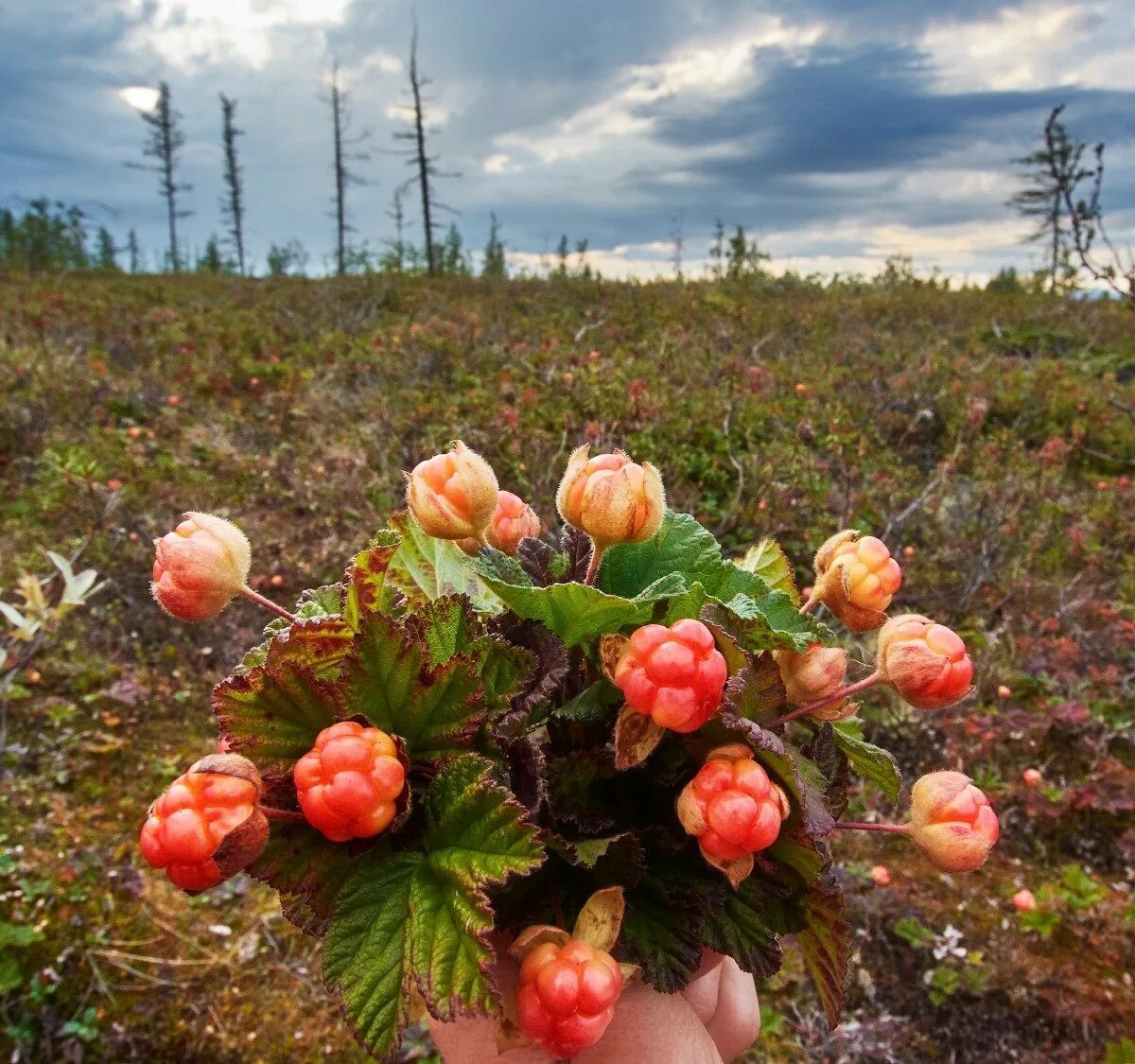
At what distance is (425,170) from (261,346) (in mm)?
12822

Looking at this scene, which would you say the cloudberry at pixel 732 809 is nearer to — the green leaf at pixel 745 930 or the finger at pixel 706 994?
the green leaf at pixel 745 930

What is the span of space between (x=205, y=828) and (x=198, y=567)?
259 millimetres

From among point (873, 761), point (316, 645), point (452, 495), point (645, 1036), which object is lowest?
point (645, 1036)

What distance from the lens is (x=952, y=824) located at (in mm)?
704

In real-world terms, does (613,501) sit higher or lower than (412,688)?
higher

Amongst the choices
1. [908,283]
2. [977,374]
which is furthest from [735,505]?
[908,283]

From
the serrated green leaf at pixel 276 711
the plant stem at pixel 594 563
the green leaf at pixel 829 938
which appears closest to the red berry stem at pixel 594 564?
the plant stem at pixel 594 563

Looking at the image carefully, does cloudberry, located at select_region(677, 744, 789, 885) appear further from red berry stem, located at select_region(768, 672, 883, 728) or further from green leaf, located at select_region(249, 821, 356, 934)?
green leaf, located at select_region(249, 821, 356, 934)

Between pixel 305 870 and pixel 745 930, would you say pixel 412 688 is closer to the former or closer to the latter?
pixel 305 870

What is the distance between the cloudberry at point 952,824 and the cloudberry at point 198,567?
61 cm

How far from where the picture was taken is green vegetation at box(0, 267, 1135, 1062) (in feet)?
7.06

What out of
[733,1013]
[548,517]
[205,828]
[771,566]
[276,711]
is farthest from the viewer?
[548,517]

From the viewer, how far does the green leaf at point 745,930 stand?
27.7 inches

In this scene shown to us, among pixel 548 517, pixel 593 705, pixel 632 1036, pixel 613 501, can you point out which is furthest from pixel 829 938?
pixel 548 517
